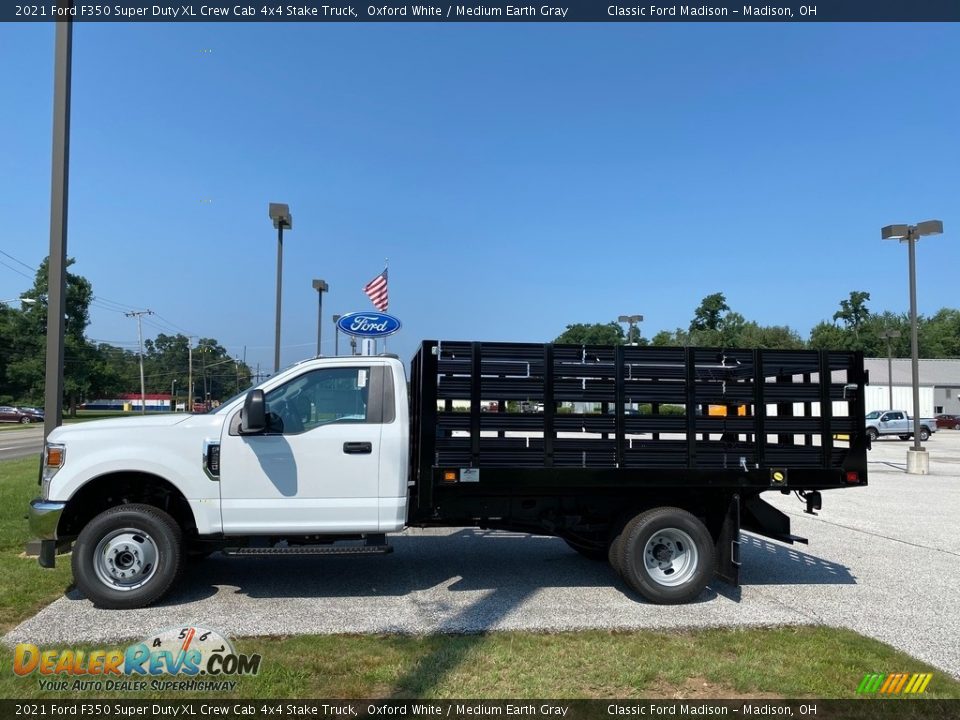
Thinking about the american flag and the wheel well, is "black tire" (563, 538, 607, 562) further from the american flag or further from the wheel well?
the american flag

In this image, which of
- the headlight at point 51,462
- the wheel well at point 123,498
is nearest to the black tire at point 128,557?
the wheel well at point 123,498

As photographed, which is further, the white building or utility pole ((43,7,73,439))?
the white building

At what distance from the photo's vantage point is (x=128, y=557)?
5559 mm

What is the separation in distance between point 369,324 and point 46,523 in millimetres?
4580

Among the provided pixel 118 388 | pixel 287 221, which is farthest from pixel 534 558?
pixel 118 388

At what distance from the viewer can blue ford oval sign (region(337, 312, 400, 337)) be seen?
8.98 meters

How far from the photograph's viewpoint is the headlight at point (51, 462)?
217 inches

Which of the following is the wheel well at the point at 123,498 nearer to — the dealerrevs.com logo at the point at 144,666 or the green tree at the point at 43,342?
the dealerrevs.com logo at the point at 144,666

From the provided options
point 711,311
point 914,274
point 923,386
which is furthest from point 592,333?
point 914,274

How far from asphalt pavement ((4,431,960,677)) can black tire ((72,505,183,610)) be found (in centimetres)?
15

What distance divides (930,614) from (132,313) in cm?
8351

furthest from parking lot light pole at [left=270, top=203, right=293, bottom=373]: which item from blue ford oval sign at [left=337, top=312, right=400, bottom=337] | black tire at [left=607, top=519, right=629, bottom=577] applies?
black tire at [left=607, top=519, right=629, bottom=577]

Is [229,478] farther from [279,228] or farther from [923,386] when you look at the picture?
[923,386]

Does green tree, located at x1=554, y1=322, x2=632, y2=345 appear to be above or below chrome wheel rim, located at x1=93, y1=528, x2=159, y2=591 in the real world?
above
